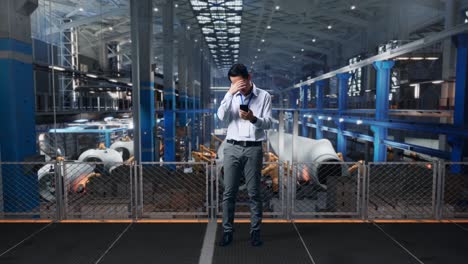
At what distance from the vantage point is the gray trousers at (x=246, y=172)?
3.29 metres

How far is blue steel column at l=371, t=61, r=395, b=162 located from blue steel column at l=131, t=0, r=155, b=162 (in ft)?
29.1

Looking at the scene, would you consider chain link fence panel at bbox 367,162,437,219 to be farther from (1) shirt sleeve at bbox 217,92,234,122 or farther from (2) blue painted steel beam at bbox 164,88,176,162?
(2) blue painted steel beam at bbox 164,88,176,162

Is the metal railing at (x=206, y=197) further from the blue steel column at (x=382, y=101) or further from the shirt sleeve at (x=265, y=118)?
the blue steel column at (x=382, y=101)

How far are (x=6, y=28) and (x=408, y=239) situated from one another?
6480 millimetres

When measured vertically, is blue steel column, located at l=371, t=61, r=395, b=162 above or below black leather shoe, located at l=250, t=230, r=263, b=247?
above

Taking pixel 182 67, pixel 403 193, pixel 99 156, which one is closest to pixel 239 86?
pixel 403 193

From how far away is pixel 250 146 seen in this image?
3287mm

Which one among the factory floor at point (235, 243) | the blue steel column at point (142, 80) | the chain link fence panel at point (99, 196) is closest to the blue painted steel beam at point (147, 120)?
the blue steel column at point (142, 80)

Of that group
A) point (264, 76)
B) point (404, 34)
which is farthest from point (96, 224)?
point (264, 76)

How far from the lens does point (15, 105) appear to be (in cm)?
502

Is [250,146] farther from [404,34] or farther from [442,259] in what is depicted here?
[404,34]

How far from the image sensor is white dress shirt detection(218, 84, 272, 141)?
326cm

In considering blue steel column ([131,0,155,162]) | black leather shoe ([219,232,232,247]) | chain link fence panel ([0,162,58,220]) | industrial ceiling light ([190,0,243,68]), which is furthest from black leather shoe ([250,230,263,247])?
industrial ceiling light ([190,0,243,68])

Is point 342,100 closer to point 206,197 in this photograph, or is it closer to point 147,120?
point 147,120
